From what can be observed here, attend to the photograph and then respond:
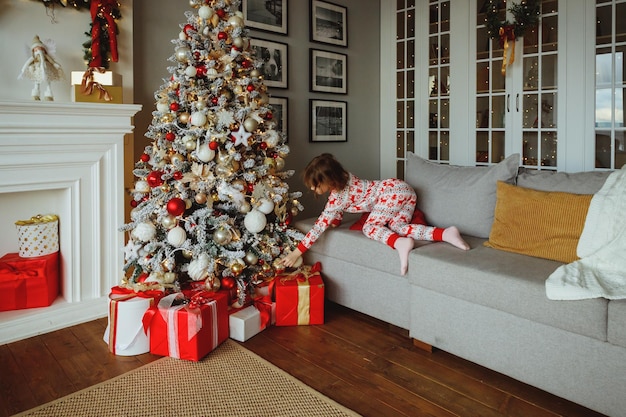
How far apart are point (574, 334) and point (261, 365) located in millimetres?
1339

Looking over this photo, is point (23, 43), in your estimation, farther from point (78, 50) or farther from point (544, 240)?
point (544, 240)

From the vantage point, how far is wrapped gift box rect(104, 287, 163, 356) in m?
2.34

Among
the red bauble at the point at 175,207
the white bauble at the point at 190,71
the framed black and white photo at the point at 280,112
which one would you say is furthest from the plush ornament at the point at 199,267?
the framed black and white photo at the point at 280,112

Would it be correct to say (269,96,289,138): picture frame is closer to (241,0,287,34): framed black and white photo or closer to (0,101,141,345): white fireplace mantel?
(241,0,287,34): framed black and white photo

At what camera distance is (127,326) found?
2354 mm

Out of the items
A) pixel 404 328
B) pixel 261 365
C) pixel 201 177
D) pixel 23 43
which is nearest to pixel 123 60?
pixel 23 43

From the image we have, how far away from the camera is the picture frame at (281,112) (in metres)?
3.93

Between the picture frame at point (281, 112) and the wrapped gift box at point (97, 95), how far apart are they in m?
1.38

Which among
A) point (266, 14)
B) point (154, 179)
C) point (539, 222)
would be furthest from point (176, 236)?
point (266, 14)

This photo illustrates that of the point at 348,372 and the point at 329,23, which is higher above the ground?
the point at 329,23

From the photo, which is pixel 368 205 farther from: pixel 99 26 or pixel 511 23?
pixel 511 23

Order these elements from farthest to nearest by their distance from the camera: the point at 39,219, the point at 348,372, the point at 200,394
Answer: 1. the point at 39,219
2. the point at 348,372
3. the point at 200,394

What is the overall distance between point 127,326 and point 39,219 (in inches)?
38.6

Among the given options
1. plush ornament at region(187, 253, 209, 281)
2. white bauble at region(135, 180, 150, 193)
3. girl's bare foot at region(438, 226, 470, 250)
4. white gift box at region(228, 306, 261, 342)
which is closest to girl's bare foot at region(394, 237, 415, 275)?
girl's bare foot at region(438, 226, 470, 250)
